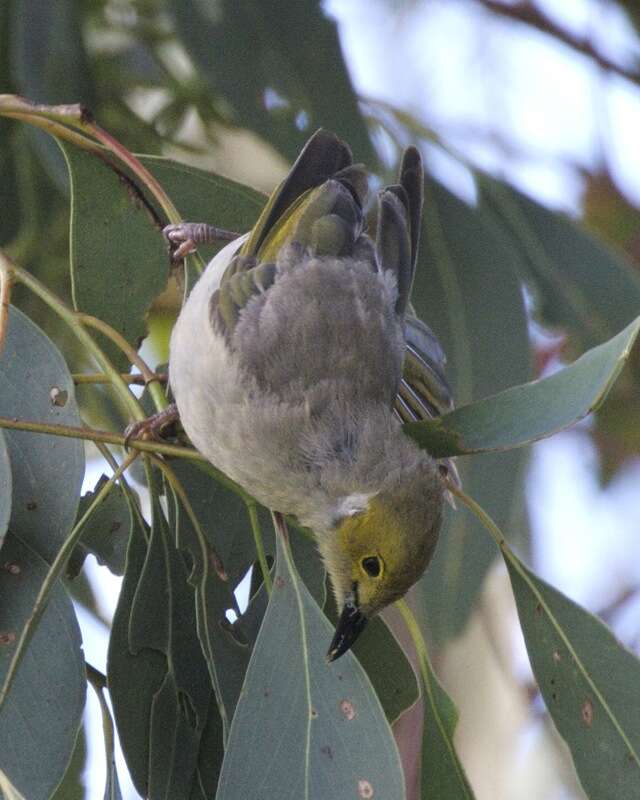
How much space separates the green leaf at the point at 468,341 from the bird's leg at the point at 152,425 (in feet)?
2.77

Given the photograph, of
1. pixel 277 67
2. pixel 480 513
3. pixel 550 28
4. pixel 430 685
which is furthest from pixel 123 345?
pixel 550 28

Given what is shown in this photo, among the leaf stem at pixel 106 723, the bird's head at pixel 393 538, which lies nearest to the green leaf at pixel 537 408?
the bird's head at pixel 393 538

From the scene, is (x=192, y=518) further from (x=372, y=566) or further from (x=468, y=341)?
(x=468, y=341)

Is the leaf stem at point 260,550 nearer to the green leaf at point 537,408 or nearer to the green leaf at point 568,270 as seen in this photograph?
the green leaf at point 537,408

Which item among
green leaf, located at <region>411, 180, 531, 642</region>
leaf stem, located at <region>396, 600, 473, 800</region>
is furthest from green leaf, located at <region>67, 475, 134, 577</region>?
green leaf, located at <region>411, 180, 531, 642</region>

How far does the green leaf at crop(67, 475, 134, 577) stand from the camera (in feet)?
7.09

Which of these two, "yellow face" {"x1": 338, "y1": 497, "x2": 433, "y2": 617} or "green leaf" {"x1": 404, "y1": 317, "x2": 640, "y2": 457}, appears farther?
"yellow face" {"x1": 338, "y1": 497, "x2": 433, "y2": 617}

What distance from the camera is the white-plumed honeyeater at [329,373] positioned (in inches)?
85.0

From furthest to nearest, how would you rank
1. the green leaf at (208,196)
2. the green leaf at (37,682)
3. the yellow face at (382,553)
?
the green leaf at (208,196) < the yellow face at (382,553) < the green leaf at (37,682)

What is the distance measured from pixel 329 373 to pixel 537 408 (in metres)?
0.60

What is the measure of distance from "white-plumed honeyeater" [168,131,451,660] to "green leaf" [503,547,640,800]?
0.67 feet

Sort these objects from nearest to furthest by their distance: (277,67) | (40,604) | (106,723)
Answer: (40,604)
(106,723)
(277,67)

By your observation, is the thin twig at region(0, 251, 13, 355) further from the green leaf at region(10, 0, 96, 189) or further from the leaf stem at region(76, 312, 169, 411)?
the green leaf at region(10, 0, 96, 189)

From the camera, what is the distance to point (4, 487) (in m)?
1.84
